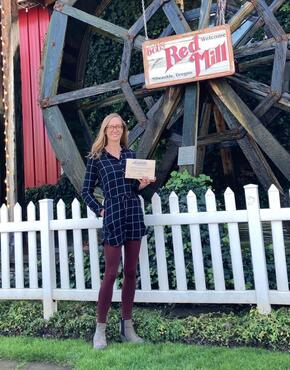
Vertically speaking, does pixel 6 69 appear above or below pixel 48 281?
above

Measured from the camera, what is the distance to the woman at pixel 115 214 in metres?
2.87

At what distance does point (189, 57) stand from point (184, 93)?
47 cm

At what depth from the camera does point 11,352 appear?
2932 millimetres

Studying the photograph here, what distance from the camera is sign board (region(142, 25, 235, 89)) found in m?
4.82

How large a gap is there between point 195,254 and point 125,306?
656 millimetres

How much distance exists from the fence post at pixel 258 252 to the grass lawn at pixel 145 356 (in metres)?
0.45

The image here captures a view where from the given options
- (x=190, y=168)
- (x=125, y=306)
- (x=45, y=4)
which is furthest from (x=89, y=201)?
(x=45, y=4)

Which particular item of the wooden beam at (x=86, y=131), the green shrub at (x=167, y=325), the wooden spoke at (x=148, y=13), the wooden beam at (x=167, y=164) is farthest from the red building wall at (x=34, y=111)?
the green shrub at (x=167, y=325)

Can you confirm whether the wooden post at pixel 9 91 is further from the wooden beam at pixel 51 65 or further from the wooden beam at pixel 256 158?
the wooden beam at pixel 256 158

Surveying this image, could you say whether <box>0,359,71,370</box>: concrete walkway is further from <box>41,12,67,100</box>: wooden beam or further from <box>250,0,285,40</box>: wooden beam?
<box>250,0,285,40</box>: wooden beam

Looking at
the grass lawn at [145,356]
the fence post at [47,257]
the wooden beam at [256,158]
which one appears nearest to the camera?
the grass lawn at [145,356]

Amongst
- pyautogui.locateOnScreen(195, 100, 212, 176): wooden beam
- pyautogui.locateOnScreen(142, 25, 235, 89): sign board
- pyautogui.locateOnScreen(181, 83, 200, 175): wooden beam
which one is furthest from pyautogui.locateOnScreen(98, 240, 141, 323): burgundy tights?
pyautogui.locateOnScreen(195, 100, 212, 176): wooden beam

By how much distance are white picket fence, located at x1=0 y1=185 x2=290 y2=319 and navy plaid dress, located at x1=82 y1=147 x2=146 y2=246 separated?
17.9 inches

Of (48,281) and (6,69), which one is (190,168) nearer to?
(48,281)
